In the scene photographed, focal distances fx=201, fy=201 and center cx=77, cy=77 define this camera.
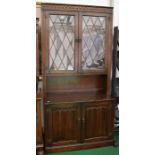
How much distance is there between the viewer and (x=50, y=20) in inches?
110

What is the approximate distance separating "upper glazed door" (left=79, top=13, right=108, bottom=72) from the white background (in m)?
2.08

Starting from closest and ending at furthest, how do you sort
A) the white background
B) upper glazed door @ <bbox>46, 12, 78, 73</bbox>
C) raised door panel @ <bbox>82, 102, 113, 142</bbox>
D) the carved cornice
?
the white background
the carved cornice
upper glazed door @ <bbox>46, 12, 78, 73</bbox>
raised door panel @ <bbox>82, 102, 113, 142</bbox>

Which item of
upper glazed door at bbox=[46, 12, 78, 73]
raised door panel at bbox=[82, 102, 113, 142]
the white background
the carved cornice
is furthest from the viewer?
raised door panel at bbox=[82, 102, 113, 142]

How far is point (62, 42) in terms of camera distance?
291 cm

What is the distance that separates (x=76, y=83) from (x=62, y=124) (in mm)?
759

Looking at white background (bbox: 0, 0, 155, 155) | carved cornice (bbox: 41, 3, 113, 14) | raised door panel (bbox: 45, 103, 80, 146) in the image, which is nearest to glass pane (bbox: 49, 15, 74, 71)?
carved cornice (bbox: 41, 3, 113, 14)

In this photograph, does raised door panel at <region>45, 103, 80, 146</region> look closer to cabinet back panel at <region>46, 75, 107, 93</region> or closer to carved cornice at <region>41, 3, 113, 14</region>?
cabinet back panel at <region>46, 75, 107, 93</region>

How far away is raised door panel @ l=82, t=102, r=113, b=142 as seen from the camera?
9.61 feet

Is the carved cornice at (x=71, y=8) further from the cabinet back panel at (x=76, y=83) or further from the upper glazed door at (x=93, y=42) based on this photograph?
the cabinet back panel at (x=76, y=83)
